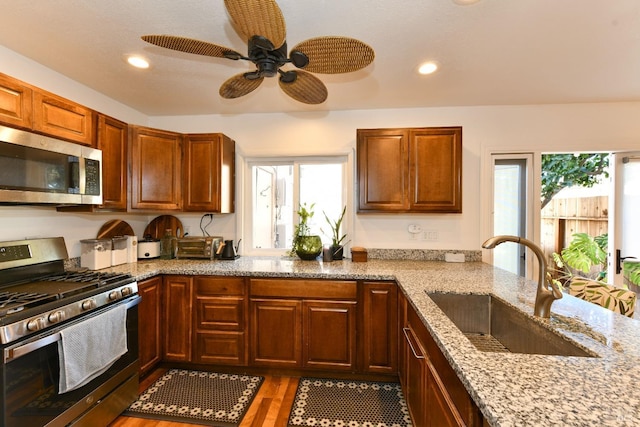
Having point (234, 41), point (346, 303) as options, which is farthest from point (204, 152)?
point (346, 303)

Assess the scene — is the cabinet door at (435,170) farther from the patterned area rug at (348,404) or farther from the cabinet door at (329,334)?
the patterned area rug at (348,404)

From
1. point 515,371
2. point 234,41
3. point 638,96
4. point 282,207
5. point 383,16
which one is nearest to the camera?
point 515,371

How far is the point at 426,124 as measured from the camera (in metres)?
2.86

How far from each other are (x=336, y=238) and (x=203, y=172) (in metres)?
1.44

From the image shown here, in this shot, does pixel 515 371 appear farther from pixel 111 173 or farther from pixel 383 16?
pixel 111 173

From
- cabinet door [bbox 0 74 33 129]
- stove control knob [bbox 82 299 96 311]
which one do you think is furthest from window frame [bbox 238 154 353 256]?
cabinet door [bbox 0 74 33 129]

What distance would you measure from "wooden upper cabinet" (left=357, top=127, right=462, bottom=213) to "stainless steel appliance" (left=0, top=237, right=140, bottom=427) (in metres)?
2.01

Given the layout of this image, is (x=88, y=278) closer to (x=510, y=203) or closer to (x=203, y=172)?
(x=203, y=172)

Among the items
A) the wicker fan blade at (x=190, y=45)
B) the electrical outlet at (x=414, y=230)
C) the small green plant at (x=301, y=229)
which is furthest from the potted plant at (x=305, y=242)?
the wicker fan blade at (x=190, y=45)

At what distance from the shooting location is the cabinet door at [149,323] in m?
2.17

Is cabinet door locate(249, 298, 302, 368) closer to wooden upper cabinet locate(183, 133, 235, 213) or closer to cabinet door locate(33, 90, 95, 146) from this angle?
wooden upper cabinet locate(183, 133, 235, 213)

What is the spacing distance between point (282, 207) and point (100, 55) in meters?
1.95

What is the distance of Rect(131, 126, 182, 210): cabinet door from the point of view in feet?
8.27

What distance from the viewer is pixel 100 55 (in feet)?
6.40
